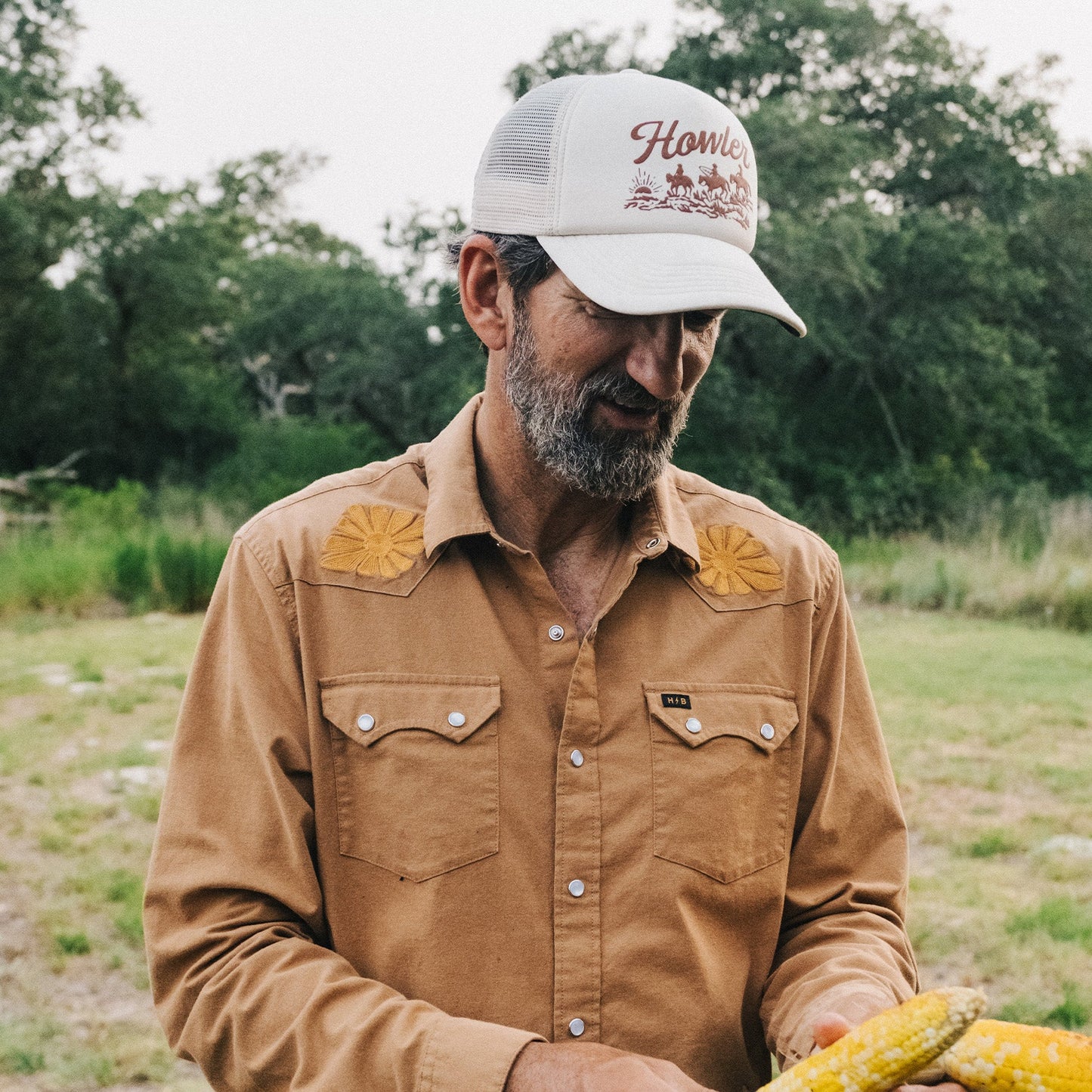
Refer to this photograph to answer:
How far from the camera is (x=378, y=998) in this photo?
1.66m

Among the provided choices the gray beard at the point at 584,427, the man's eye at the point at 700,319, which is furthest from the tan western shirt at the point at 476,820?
the man's eye at the point at 700,319

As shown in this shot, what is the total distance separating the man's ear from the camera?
6.66 feet

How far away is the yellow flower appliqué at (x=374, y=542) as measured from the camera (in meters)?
1.88

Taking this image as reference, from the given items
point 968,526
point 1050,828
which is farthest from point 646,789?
point 968,526

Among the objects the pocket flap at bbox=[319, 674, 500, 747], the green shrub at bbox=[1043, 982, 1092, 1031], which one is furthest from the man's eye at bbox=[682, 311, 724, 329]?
the green shrub at bbox=[1043, 982, 1092, 1031]

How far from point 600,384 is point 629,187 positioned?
0.32 meters

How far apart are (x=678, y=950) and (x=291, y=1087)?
0.59 meters

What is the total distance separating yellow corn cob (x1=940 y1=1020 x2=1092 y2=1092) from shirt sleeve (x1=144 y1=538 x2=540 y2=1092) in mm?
556

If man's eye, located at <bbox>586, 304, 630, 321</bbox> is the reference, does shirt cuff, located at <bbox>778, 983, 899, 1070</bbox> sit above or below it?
below

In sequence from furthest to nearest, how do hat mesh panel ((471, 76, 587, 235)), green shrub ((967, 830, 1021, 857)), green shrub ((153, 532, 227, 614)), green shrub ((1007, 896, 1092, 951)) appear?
green shrub ((153, 532, 227, 614)) → green shrub ((967, 830, 1021, 857)) → green shrub ((1007, 896, 1092, 951)) → hat mesh panel ((471, 76, 587, 235))

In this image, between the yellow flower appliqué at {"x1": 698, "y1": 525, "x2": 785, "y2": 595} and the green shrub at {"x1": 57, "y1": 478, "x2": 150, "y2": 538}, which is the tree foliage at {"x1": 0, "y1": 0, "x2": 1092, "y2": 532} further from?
the yellow flower appliqué at {"x1": 698, "y1": 525, "x2": 785, "y2": 595}

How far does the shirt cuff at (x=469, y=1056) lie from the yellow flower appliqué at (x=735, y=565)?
0.79 metres

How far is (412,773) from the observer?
180 cm

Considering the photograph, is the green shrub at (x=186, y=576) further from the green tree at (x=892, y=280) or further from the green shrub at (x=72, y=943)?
the green tree at (x=892, y=280)
